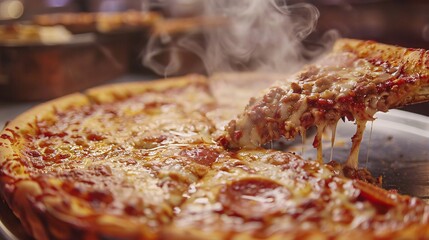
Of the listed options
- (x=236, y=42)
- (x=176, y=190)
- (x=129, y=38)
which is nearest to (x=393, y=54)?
(x=176, y=190)

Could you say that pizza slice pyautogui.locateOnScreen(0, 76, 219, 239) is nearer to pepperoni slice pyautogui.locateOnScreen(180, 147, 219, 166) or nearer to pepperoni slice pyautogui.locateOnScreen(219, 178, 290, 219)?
pepperoni slice pyautogui.locateOnScreen(180, 147, 219, 166)

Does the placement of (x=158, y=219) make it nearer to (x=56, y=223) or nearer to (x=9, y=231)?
(x=56, y=223)

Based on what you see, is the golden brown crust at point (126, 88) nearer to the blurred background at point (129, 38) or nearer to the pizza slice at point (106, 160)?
the pizza slice at point (106, 160)

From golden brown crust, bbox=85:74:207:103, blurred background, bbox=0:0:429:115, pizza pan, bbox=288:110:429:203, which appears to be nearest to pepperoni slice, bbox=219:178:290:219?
pizza pan, bbox=288:110:429:203

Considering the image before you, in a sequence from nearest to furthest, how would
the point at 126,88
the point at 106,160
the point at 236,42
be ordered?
1. the point at 106,160
2. the point at 126,88
3. the point at 236,42

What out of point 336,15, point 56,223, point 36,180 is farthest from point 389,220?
point 336,15

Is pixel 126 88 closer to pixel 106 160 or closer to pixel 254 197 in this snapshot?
pixel 106 160

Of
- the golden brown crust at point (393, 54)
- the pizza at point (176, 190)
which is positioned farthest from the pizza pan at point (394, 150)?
the golden brown crust at point (393, 54)
